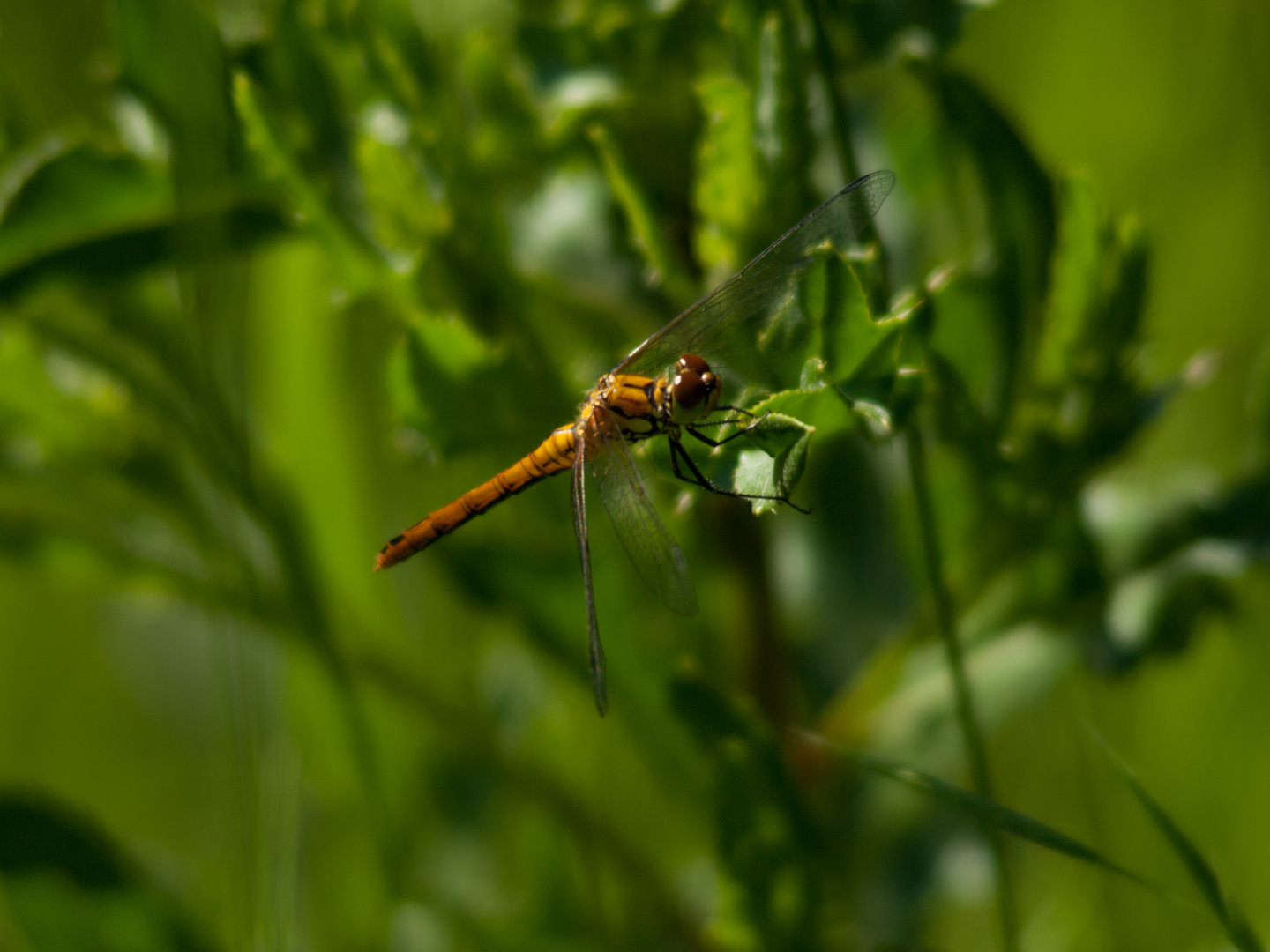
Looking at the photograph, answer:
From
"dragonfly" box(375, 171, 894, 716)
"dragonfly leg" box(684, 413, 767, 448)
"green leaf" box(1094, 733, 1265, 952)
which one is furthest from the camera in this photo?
"dragonfly" box(375, 171, 894, 716)

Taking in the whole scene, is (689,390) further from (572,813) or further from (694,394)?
(572,813)

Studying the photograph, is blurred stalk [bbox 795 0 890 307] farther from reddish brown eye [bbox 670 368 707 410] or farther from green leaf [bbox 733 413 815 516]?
reddish brown eye [bbox 670 368 707 410]

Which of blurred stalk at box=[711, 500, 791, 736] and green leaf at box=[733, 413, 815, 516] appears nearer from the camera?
green leaf at box=[733, 413, 815, 516]

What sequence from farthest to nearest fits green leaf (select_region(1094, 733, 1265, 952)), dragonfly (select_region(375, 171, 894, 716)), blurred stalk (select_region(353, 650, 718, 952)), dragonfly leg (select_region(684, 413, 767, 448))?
blurred stalk (select_region(353, 650, 718, 952))
dragonfly (select_region(375, 171, 894, 716))
dragonfly leg (select_region(684, 413, 767, 448))
green leaf (select_region(1094, 733, 1265, 952))

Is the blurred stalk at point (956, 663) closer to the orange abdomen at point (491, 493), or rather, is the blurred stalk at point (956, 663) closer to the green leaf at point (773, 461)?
the green leaf at point (773, 461)

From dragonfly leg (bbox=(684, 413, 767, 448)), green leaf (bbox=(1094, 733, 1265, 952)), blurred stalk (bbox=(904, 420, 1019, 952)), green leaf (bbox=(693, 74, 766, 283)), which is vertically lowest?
green leaf (bbox=(1094, 733, 1265, 952))

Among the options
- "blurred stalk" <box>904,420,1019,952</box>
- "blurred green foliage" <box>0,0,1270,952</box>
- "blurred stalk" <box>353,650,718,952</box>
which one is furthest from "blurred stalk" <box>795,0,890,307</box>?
"blurred stalk" <box>353,650,718,952</box>

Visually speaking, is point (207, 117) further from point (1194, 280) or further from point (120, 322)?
point (1194, 280)

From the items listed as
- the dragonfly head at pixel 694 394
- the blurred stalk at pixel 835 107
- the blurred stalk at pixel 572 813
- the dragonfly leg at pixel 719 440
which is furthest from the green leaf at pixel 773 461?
the blurred stalk at pixel 572 813
